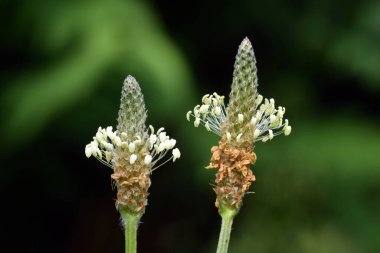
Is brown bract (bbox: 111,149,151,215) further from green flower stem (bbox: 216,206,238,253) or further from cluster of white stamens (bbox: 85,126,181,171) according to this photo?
green flower stem (bbox: 216,206,238,253)

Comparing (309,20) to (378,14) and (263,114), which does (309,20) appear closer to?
(378,14)

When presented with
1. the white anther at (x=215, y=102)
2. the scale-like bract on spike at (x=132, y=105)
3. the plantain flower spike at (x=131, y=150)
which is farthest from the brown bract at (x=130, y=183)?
the white anther at (x=215, y=102)

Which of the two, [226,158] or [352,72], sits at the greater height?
[352,72]

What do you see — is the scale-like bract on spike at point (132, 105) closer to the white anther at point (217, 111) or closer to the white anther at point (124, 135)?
the white anther at point (124, 135)

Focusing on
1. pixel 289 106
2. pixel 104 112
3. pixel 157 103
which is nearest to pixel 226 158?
pixel 157 103

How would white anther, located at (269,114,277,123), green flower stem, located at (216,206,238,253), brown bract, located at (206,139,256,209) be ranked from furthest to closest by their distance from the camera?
white anther, located at (269,114,277,123), brown bract, located at (206,139,256,209), green flower stem, located at (216,206,238,253)

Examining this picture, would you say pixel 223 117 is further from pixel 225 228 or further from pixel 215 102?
pixel 225 228

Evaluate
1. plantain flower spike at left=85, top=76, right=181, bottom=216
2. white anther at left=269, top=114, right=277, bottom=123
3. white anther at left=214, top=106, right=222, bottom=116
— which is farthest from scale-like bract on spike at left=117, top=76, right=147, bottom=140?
white anther at left=269, top=114, right=277, bottom=123
